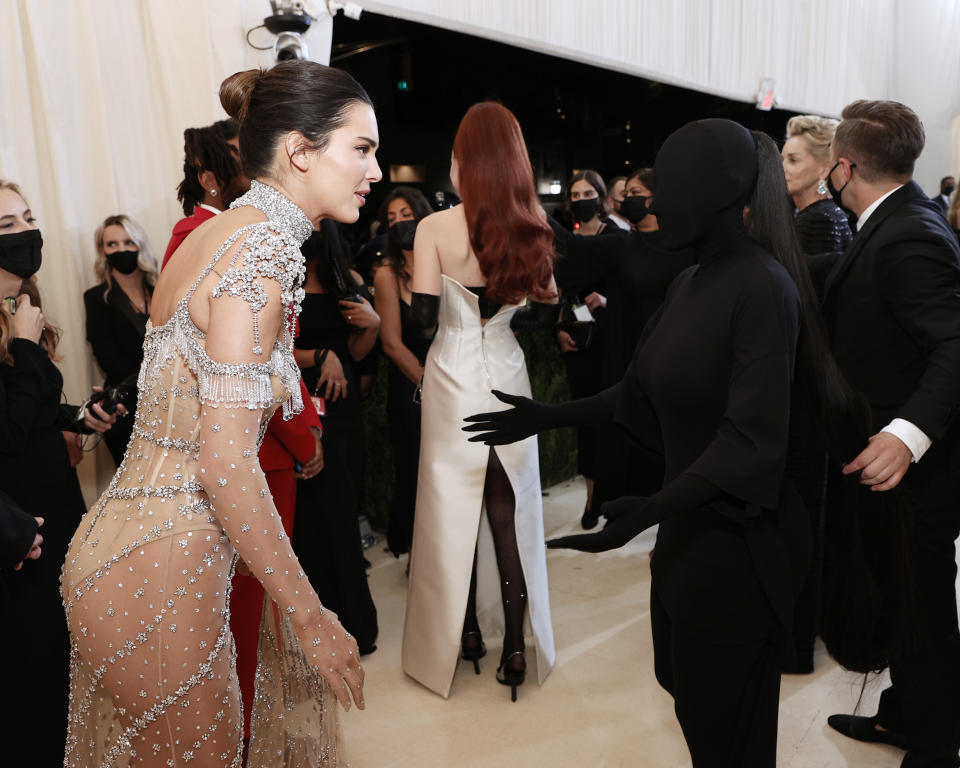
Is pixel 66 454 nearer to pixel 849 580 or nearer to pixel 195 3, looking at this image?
pixel 195 3

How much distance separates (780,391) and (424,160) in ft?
25.3

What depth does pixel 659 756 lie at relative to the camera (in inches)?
96.3

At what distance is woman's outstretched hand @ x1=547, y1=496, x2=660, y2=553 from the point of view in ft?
4.50

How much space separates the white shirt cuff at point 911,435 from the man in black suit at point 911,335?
0.06 meters

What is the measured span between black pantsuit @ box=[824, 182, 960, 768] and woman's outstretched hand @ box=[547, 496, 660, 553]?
3.02ft

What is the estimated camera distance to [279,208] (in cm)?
137

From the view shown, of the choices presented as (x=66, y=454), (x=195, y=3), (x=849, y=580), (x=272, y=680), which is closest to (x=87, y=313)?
(x=66, y=454)

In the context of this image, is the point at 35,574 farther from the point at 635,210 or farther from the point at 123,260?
the point at 635,210

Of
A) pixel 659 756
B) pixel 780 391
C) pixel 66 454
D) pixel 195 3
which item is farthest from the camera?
pixel 195 3

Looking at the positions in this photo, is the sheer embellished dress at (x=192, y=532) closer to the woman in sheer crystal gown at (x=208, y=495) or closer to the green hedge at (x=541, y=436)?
the woman in sheer crystal gown at (x=208, y=495)

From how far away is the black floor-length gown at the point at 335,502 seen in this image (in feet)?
9.72

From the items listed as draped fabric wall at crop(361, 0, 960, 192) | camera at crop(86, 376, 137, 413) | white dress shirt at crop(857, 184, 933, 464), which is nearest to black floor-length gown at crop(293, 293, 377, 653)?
camera at crop(86, 376, 137, 413)

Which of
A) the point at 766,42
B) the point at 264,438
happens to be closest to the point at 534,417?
the point at 264,438

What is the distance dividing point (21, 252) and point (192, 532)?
3.95ft
